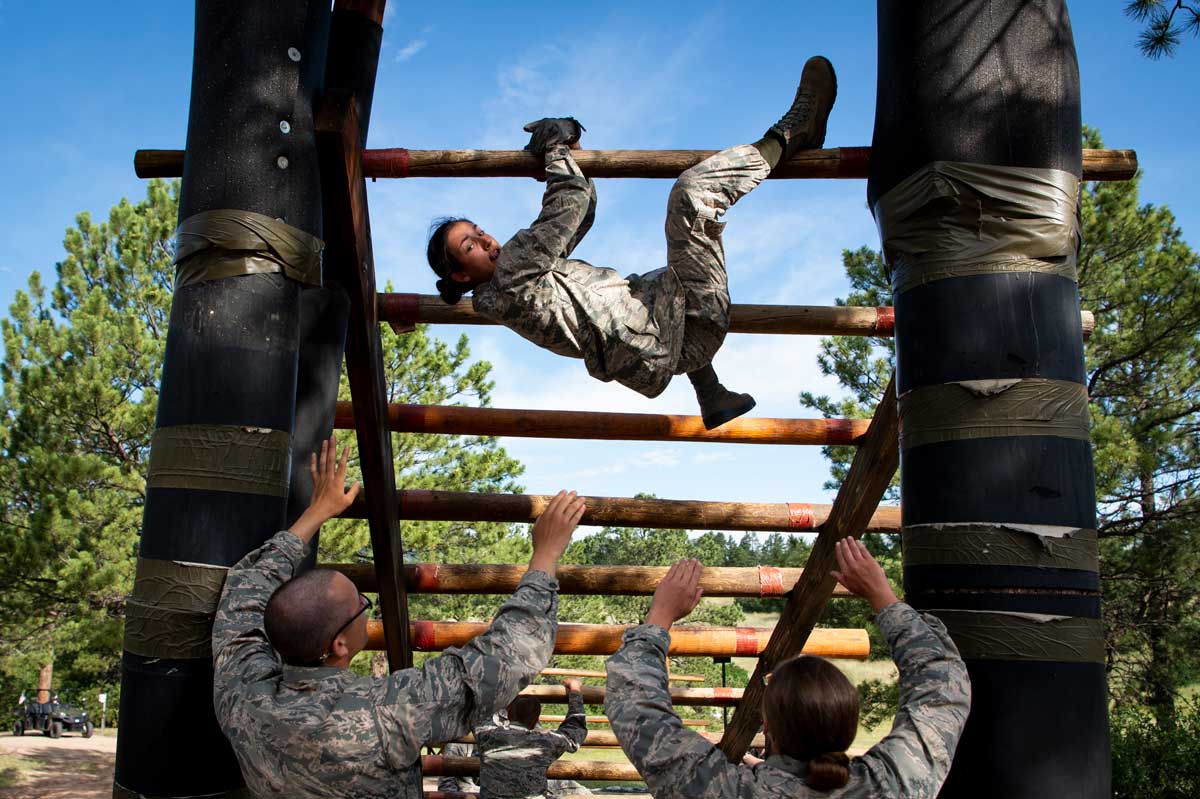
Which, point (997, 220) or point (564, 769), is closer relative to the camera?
point (997, 220)

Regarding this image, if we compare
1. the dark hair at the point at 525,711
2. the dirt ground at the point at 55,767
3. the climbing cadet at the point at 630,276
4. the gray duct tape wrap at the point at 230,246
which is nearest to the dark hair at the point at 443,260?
the climbing cadet at the point at 630,276

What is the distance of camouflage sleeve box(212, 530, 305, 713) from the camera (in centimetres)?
202

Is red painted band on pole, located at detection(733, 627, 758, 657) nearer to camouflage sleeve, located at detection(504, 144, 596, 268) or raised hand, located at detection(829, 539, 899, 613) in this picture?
camouflage sleeve, located at detection(504, 144, 596, 268)

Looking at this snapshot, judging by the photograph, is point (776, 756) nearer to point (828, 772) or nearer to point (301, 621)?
point (828, 772)

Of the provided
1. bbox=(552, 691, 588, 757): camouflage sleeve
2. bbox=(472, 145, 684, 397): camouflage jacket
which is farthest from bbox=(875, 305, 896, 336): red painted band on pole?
bbox=(552, 691, 588, 757): camouflage sleeve

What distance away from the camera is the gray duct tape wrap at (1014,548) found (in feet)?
6.62

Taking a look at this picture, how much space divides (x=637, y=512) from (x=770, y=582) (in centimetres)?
84

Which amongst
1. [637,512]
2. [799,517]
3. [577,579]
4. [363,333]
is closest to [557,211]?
[363,333]

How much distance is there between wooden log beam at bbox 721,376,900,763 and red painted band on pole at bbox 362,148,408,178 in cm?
205

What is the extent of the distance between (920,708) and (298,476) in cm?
206

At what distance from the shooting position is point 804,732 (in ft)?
5.67

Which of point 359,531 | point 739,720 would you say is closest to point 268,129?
point 739,720

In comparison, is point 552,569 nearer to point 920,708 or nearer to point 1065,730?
point 920,708

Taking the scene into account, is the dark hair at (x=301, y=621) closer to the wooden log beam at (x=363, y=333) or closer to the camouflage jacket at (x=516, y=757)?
the wooden log beam at (x=363, y=333)
